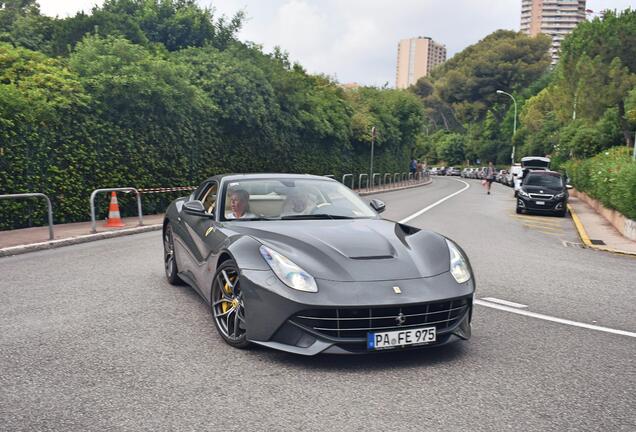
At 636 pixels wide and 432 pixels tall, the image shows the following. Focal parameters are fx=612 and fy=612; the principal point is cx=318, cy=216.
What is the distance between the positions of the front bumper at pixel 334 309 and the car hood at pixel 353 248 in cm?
12

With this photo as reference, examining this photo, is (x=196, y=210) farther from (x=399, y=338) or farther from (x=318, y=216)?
(x=399, y=338)

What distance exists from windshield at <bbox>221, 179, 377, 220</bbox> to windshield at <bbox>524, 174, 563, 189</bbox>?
16.7 m

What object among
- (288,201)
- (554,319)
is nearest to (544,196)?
(554,319)

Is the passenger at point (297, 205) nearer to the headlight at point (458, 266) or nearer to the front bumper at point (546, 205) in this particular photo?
the headlight at point (458, 266)

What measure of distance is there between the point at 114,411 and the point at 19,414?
20.4 inches

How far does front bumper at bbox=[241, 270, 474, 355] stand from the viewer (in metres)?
4.14

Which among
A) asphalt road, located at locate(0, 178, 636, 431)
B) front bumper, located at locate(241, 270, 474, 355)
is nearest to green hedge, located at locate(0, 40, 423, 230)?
asphalt road, located at locate(0, 178, 636, 431)

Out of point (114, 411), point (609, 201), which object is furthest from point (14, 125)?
point (609, 201)

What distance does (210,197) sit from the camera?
255 inches

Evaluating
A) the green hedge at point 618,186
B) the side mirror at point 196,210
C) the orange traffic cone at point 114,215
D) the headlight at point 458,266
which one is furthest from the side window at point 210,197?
the green hedge at point 618,186

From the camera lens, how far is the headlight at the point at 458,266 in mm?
4664

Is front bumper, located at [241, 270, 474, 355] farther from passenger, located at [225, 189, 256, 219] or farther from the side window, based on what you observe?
the side window

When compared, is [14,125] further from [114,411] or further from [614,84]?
[614,84]

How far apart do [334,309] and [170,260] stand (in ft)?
12.0
